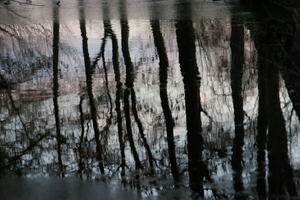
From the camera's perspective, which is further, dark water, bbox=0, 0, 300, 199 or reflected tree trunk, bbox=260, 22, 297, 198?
dark water, bbox=0, 0, 300, 199

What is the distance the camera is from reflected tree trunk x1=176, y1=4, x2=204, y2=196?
582cm

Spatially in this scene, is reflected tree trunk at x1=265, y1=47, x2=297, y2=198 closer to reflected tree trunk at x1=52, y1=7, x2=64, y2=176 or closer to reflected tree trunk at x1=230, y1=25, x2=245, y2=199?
reflected tree trunk at x1=230, y1=25, x2=245, y2=199

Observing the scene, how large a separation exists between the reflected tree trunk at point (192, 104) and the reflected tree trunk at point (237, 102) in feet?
1.26

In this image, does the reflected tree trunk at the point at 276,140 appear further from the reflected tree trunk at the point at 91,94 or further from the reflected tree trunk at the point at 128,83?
the reflected tree trunk at the point at 91,94

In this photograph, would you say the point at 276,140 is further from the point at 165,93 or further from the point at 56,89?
the point at 56,89

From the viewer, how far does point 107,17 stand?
2009 centimetres

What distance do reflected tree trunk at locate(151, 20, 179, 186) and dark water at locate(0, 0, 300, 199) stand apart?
27mm

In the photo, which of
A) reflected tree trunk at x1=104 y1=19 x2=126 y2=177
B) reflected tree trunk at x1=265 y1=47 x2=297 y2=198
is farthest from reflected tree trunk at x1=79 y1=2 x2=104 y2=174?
reflected tree trunk at x1=265 y1=47 x2=297 y2=198

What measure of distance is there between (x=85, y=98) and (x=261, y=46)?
494 centimetres

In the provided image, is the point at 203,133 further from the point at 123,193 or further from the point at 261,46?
the point at 261,46

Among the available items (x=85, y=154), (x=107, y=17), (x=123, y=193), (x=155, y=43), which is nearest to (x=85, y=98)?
(x=85, y=154)

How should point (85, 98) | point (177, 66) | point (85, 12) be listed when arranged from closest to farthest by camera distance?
1. point (85, 98)
2. point (177, 66)
3. point (85, 12)

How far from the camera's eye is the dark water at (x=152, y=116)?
561 cm

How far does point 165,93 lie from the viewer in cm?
904
